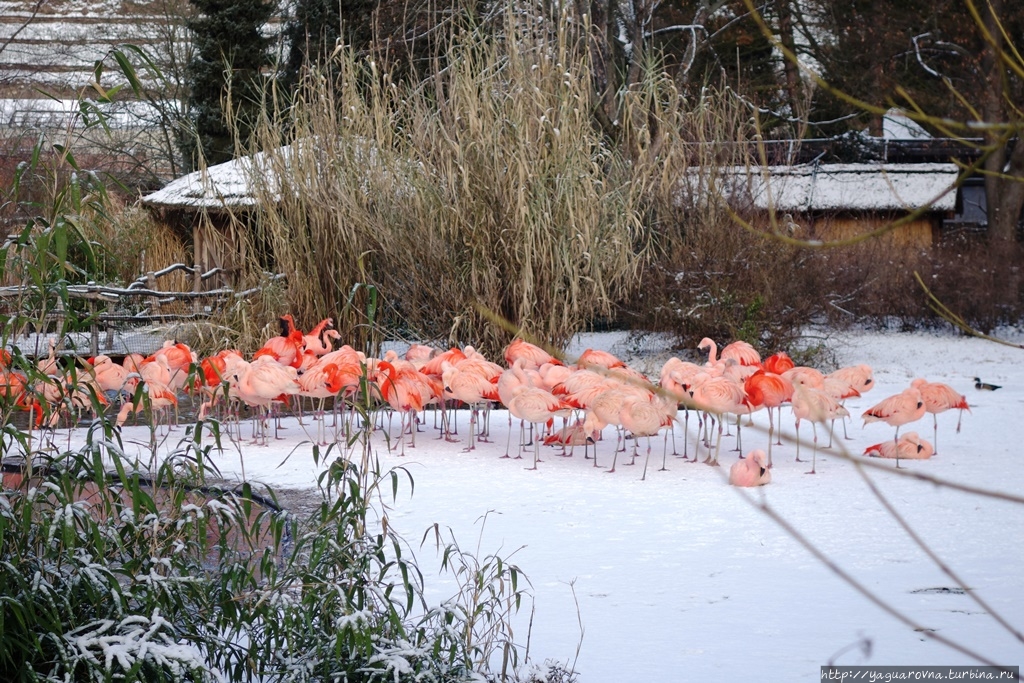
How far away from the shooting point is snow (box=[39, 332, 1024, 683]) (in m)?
2.71

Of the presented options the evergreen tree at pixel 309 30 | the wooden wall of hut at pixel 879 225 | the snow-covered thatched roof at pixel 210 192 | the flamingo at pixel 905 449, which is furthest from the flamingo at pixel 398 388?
the wooden wall of hut at pixel 879 225

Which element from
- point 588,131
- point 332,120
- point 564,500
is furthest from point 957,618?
point 332,120

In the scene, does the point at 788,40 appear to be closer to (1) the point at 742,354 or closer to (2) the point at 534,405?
(1) the point at 742,354

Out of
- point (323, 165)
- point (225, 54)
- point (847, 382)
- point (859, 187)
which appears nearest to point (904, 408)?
point (847, 382)

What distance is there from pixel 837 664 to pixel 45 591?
186 centimetres

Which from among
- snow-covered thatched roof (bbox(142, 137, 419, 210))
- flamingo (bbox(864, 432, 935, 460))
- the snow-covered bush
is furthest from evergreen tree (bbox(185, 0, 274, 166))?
the snow-covered bush

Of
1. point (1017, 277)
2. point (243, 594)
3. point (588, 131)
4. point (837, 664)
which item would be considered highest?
point (588, 131)

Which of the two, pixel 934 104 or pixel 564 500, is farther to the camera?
pixel 934 104

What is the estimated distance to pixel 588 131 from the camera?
7.65m

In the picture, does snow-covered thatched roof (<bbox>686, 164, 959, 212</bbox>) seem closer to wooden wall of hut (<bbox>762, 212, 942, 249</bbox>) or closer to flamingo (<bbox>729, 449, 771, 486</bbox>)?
wooden wall of hut (<bbox>762, 212, 942, 249</bbox>)

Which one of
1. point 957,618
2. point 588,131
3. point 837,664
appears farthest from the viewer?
point 588,131

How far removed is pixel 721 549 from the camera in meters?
3.63

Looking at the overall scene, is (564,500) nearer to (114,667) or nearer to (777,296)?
(114,667)

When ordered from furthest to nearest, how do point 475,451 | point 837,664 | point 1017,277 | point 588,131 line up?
point 1017,277
point 588,131
point 475,451
point 837,664
